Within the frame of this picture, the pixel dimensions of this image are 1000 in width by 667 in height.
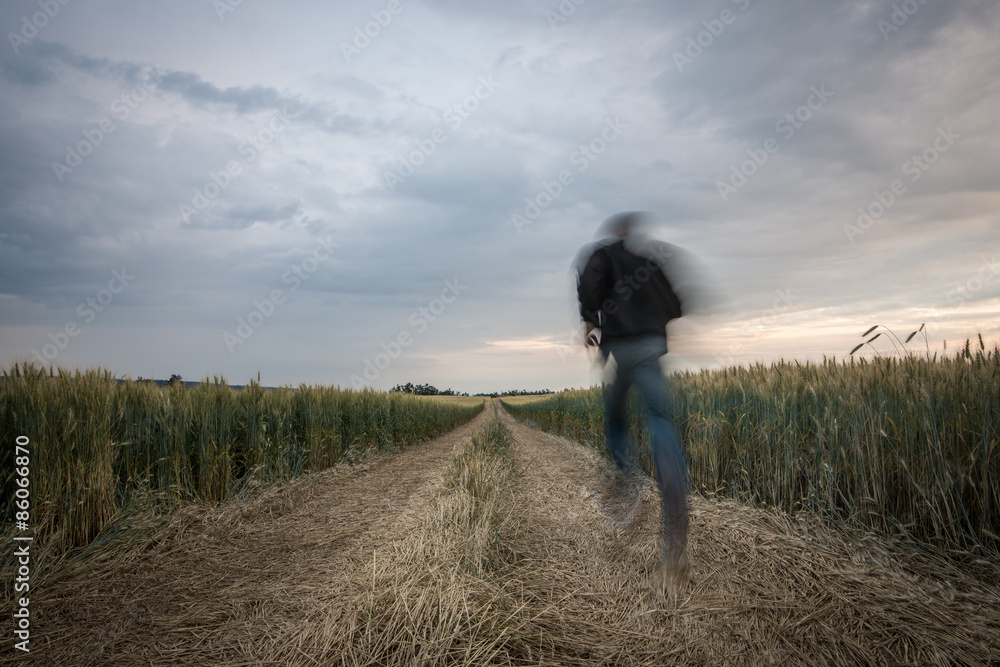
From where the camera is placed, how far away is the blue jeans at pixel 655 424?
2562mm

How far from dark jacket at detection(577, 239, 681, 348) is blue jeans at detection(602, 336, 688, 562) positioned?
9 centimetres

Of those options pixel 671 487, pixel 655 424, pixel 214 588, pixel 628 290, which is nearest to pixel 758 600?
pixel 671 487

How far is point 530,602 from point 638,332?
1.64 metres

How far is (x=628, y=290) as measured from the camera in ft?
9.53

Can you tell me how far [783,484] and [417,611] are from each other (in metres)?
3.61

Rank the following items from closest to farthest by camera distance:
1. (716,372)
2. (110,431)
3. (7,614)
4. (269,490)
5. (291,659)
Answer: (291,659), (7,614), (110,431), (269,490), (716,372)

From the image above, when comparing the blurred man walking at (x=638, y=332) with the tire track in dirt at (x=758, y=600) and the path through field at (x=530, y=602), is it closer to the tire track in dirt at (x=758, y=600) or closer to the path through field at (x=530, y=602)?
the tire track in dirt at (x=758, y=600)

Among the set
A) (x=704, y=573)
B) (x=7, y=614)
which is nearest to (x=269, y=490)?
(x=7, y=614)

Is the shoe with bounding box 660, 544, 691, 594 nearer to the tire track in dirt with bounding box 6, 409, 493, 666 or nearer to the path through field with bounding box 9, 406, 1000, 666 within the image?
the path through field with bounding box 9, 406, 1000, 666

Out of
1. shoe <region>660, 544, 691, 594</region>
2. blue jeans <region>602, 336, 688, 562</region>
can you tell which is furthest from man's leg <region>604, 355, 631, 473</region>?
shoe <region>660, 544, 691, 594</region>

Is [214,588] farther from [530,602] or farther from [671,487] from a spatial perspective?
[671,487]

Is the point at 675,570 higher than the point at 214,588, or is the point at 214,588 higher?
the point at 675,570

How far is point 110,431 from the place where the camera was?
161 inches

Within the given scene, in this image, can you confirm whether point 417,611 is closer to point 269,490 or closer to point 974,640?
point 974,640
